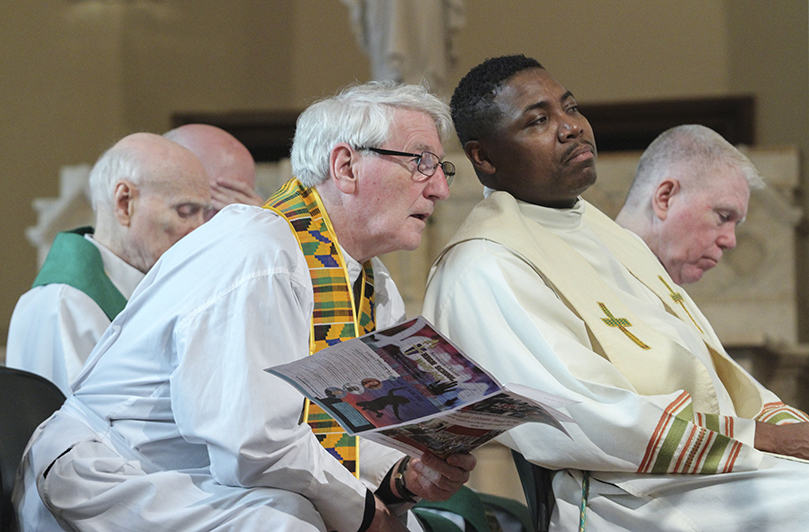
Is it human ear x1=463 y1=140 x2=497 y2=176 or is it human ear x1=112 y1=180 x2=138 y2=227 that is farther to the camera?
human ear x1=112 y1=180 x2=138 y2=227

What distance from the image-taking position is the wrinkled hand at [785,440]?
8.93 feet

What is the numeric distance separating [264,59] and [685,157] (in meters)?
7.02

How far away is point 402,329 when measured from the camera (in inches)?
77.0

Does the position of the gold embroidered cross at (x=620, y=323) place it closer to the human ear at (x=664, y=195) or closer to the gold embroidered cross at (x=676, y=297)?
the gold embroidered cross at (x=676, y=297)

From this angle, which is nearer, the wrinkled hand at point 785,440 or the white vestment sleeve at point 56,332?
the wrinkled hand at point 785,440

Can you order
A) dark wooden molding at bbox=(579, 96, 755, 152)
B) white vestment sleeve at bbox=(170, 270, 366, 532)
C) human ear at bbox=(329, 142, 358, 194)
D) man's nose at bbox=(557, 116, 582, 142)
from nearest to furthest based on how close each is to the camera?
white vestment sleeve at bbox=(170, 270, 366, 532) → human ear at bbox=(329, 142, 358, 194) → man's nose at bbox=(557, 116, 582, 142) → dark wooden molding at bbox=(579, 96, 755, 152)

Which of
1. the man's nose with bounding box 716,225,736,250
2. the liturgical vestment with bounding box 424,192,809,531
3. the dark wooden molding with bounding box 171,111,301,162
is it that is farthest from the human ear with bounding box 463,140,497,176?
the dark wooden molding with bounding box 171,111,301,162

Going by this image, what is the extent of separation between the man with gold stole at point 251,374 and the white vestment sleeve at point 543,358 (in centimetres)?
23

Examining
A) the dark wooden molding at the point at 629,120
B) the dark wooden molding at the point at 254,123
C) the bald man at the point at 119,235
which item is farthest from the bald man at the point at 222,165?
the dark wooden molding at the point at 254,123

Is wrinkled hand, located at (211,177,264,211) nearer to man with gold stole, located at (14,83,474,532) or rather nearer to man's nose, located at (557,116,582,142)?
man with gold stole, located at (14,83,474,532)

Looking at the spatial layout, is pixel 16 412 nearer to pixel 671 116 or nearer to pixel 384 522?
pixel 384 522

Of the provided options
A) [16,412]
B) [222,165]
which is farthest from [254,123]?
[16,412]

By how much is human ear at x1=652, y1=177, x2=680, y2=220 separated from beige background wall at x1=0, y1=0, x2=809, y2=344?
460 cm

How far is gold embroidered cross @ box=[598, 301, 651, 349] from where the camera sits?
9.23ft
